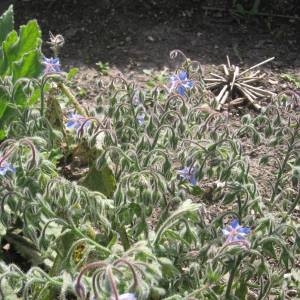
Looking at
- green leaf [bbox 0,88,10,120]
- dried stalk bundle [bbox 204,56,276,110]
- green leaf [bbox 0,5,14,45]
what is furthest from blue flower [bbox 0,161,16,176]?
dried stalk bundle [bbox 204,56,276,110]

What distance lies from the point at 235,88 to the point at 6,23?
1439 millimetres

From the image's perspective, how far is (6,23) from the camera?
3717 millimetres

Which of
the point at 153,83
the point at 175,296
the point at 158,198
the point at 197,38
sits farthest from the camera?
the point at 197,38

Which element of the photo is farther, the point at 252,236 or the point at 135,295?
the point at 252,236

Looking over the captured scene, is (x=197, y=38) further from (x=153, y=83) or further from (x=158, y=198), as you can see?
(x=158, y=198)

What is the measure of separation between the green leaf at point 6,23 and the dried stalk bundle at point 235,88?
124 cm

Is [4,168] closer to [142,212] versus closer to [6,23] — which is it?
[142,212]

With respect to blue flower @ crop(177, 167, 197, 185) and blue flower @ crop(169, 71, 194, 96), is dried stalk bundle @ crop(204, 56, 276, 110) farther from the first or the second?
blue flower @ crop(177, 167, 197, 185)

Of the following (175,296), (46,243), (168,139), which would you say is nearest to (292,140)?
(168,139)

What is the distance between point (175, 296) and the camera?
220 centimetres

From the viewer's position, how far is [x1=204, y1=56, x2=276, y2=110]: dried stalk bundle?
13.8 ft

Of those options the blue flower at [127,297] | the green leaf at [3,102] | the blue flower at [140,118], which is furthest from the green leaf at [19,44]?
the blue flower at [127,297]

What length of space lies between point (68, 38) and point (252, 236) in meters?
2.96

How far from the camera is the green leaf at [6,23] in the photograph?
3686 millimetres
